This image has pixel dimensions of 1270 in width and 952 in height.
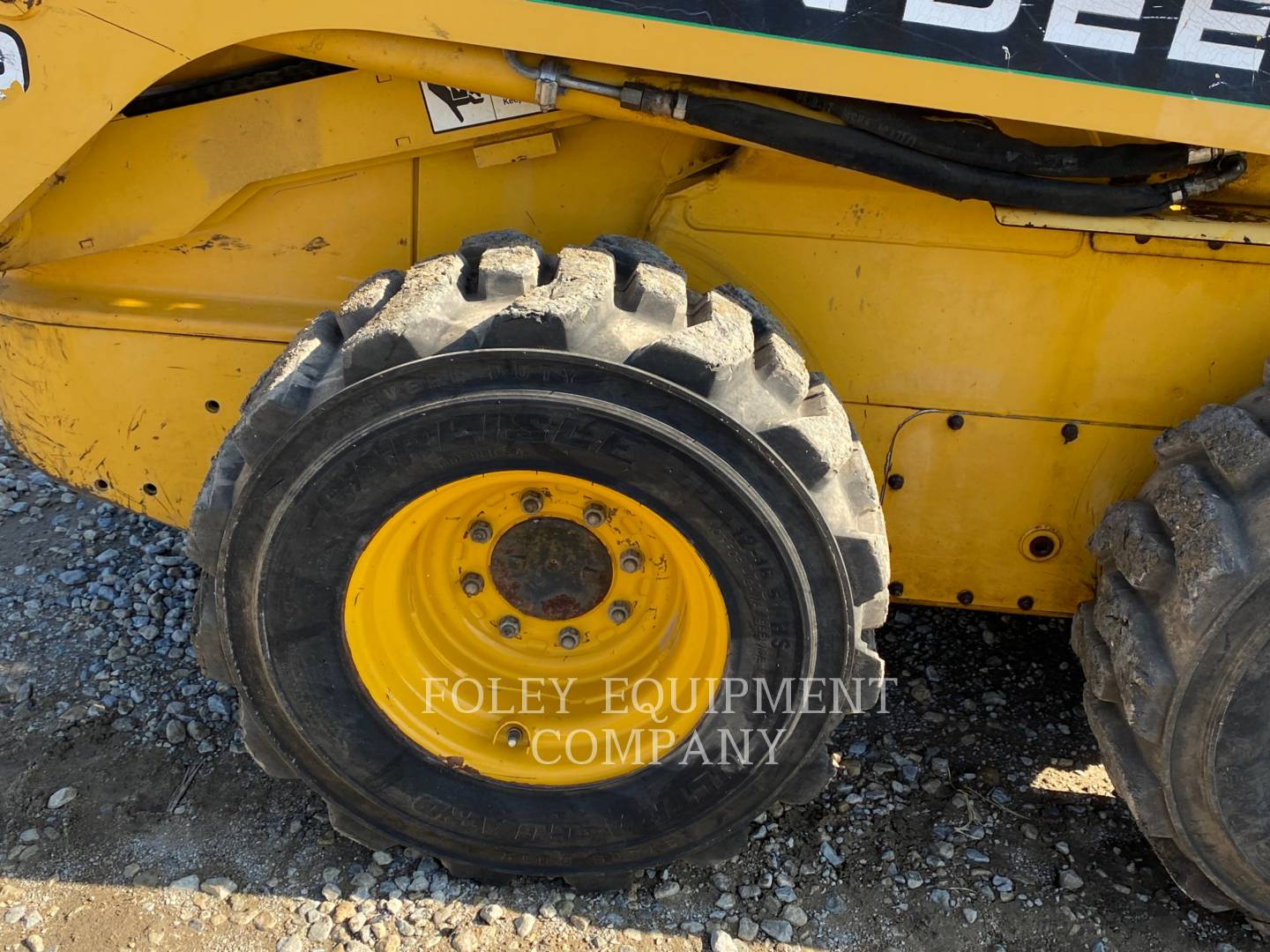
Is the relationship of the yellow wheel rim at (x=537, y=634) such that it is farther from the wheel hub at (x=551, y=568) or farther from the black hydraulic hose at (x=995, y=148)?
→ the black hydraulic hose at (x=995, y=148)

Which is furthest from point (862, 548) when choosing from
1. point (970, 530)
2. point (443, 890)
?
point (443, 890)

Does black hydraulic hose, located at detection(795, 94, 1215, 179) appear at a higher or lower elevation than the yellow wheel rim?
higher

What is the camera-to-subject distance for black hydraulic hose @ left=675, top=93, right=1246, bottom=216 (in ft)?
7.36

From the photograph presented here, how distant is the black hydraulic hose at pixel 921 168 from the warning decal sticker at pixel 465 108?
0.43m

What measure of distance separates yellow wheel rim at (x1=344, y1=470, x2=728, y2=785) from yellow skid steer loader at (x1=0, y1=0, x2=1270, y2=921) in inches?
0.4

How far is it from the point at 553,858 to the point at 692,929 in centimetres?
37

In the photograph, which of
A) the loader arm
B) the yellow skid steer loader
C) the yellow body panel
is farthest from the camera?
the yellow body panel

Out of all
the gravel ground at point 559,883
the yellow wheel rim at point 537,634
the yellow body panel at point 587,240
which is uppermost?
the yellow body panel at point 587,240

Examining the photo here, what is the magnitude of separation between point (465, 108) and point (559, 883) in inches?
73.0

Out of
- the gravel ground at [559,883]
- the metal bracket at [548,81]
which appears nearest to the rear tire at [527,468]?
the gravel ground at [559,883]

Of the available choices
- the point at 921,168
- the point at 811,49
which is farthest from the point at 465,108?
the point at 921,168

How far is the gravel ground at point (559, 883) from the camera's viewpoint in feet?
8.34

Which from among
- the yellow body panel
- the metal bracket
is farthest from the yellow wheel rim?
the metal bracket

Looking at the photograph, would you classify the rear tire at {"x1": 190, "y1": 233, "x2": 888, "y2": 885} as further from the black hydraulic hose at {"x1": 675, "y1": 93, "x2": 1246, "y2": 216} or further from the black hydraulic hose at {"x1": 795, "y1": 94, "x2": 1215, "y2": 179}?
the black hydraulic hose at {"x1": 795, "y1": 94, "x2": 1215, "y2": 179}
